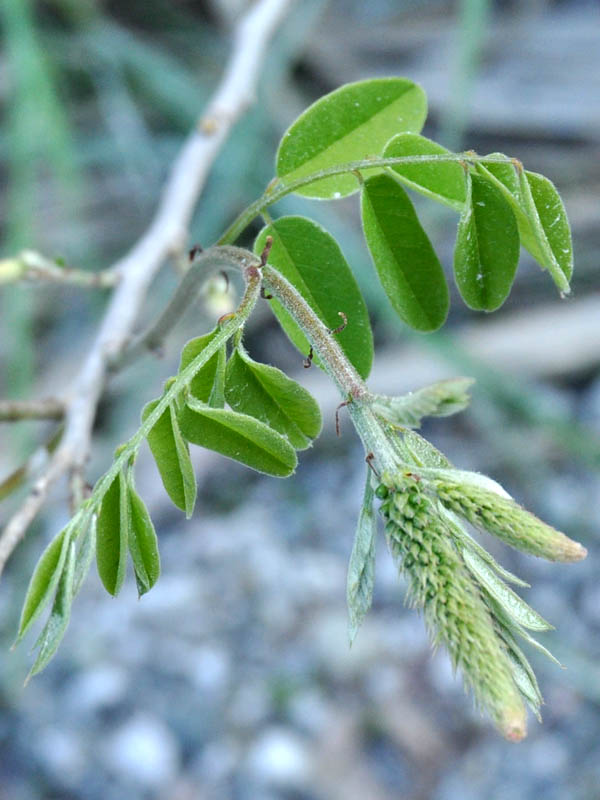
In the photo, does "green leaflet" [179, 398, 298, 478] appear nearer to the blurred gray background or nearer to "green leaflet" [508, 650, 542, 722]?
"green leaflet" [508, 650, 542, 722]

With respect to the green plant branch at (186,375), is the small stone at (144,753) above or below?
below

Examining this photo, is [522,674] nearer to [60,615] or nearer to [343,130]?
[60,615]

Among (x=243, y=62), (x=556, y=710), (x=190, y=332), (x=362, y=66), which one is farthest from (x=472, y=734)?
(x=362, y=66)

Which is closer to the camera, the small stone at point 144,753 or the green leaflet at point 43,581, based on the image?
the green leaflet at point 43,581

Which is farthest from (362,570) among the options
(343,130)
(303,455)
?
(303,455)

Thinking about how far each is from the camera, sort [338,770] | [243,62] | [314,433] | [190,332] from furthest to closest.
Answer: [190,332] → [338,770] → [243,62] → [314,433]

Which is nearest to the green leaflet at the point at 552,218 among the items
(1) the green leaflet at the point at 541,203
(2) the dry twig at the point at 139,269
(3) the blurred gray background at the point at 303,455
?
(1) the green leaflet at the point at 541,203

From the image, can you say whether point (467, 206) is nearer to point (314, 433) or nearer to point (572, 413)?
point (314, 433)

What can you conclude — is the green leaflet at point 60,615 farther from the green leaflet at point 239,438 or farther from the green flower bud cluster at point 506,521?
the green flower bud cluster at point 506,521
